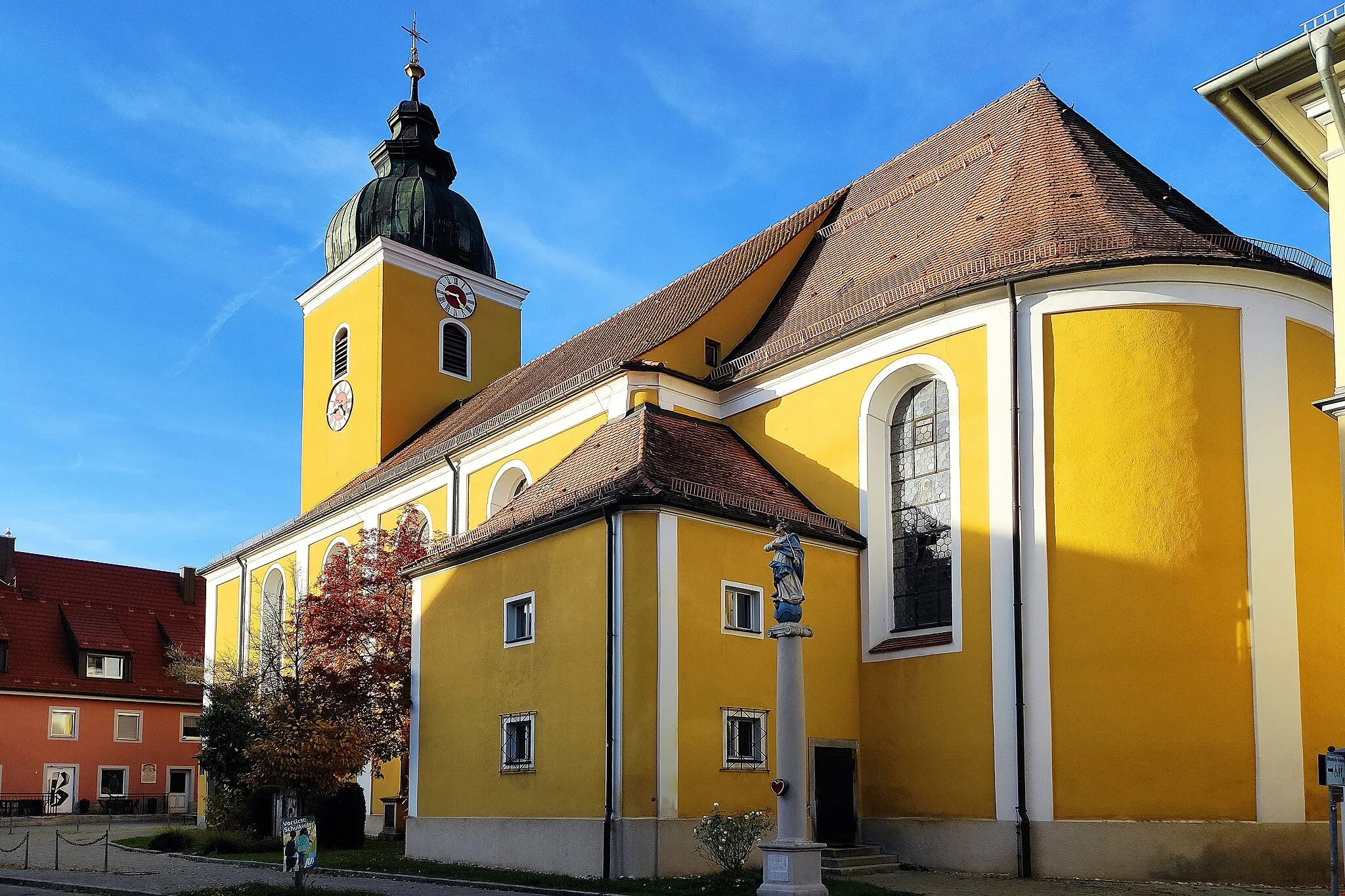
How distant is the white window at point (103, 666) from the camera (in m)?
43.4

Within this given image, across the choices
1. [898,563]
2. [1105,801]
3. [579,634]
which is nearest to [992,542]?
[898,563]

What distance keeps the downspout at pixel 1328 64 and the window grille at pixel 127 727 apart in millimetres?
40576

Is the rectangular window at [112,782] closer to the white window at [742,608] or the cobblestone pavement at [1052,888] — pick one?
the white window at [742,608]

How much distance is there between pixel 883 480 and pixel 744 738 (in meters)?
4.89

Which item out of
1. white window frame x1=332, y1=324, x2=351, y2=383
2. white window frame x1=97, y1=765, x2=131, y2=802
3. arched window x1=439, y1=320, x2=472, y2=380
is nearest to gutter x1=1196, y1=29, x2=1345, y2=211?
arched window x1=439, y1=320, x2=472, y2=380

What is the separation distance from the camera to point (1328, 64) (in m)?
12.7

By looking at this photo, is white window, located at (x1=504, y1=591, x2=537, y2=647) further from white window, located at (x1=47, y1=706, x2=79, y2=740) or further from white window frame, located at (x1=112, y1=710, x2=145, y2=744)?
white window frame, located at (x1=112, y1=710, x2=145, y2=744)

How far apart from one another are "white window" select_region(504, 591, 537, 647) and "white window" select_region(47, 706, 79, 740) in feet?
91.9

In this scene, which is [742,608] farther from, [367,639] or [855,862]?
[367,639]

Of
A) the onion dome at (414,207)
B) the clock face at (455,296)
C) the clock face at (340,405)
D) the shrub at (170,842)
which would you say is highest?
the onion dome at (414,207)

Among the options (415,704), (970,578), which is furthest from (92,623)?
(970,578)

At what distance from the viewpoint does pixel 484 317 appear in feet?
132

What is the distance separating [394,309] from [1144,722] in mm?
25952

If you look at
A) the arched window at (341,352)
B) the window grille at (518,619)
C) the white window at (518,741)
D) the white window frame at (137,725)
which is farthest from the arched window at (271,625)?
the white window frame at (137,725)
